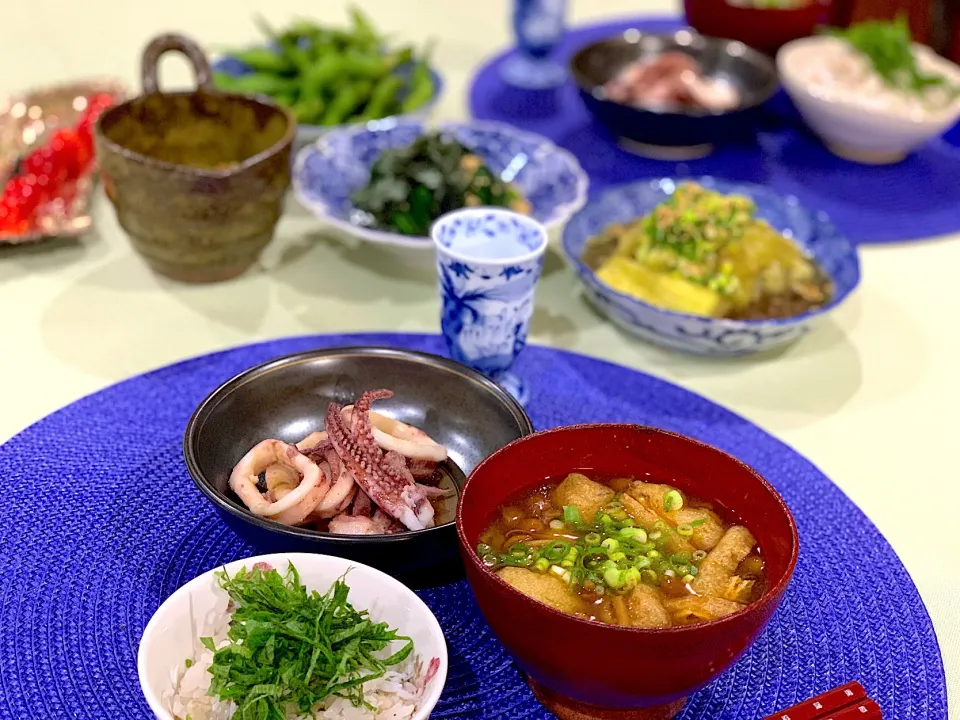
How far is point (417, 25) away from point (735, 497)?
2930 millimetres

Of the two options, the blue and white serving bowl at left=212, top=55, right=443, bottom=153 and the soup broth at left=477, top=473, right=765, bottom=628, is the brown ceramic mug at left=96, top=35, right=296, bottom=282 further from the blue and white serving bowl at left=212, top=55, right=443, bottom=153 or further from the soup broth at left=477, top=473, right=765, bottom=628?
the soup broth at left=477, top=473, right=765, bottom=628

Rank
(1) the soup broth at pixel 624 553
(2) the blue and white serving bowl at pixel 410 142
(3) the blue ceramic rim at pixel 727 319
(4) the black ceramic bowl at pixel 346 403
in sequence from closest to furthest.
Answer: (1) the soup broth at pixel 624 553 < (4) the black ceramic bowl at pixel 346 403 < (3) the blue ceramic rim at pixel 727 319 < (2) the blue and white serving bowl at pixel 410 142

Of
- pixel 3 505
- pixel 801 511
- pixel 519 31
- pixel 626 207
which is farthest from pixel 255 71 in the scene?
pixel 801 511

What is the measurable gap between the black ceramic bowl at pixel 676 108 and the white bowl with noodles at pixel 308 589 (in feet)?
6.20

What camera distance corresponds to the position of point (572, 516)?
1.46 meters

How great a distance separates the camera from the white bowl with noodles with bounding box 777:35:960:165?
2920mm

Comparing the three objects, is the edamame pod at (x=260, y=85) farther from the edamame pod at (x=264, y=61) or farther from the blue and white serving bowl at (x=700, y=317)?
the blue and white serving bowl at (x=700, y=317)

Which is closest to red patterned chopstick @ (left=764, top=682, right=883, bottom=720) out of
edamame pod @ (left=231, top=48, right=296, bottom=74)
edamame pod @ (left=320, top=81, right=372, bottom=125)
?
edamame pod @ (left=320, top=81, right=372, bottom=125)

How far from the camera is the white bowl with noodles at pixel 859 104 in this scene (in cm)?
292

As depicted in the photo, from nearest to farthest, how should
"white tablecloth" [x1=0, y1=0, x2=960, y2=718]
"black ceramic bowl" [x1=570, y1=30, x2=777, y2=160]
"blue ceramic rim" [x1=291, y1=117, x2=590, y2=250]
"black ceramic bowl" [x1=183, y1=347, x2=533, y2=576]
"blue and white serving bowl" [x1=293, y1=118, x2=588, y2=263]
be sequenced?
"black ceramic bowl" [x1=183, y1=347, x2=533, y2=576], "white tablecloth" [x1=0, y1=0, x2=960, y2=718], "blue ceramic rim" [x1=291, y1=117, x2=590, y2=250], "blue and white serving bowl" [x1=293, y1=118, x2=588, y2=263], "black ceramic bowl" [x1=570, y1=30, x2=777, y2=160]

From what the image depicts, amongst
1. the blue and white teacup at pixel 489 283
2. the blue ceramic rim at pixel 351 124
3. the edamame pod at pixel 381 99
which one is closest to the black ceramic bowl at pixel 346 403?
the blue and white teacup at pixel 489 283

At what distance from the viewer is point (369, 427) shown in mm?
1610

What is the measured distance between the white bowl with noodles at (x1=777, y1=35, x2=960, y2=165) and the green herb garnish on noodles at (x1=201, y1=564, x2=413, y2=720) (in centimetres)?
223

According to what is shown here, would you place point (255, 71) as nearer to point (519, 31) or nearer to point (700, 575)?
point (519, 31)
